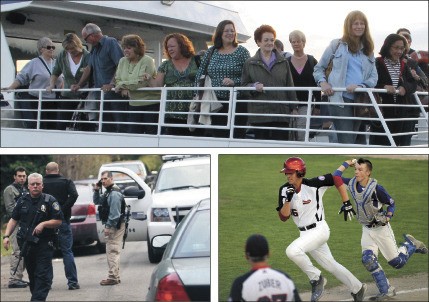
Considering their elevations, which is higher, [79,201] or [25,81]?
[25,81]

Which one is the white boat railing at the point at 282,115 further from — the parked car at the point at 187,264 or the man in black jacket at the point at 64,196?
the parked car at the point at 187,264

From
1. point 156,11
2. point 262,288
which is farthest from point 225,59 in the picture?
point 262,288

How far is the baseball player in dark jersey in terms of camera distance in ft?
13.2

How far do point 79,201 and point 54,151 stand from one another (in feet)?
1.72

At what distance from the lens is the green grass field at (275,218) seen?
4707 millimetres

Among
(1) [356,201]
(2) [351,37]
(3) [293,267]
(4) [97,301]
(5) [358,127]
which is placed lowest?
(4) [97,301]

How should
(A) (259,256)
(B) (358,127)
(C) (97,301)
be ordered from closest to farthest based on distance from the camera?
1. (A) (259,256)
2. (B) (358,127)
3. (C) (97,301)

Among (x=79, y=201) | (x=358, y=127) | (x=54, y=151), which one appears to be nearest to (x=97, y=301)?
(x=79, y=201)

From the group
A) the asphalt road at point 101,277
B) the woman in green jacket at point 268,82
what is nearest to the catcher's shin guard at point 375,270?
the woman in green jacket at point 268,82

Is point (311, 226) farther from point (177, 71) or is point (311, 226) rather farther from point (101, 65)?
point (101, 65)

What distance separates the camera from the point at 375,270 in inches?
193

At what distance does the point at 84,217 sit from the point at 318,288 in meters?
1.30

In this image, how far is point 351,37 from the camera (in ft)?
15.9

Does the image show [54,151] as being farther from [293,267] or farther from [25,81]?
[293,267]
